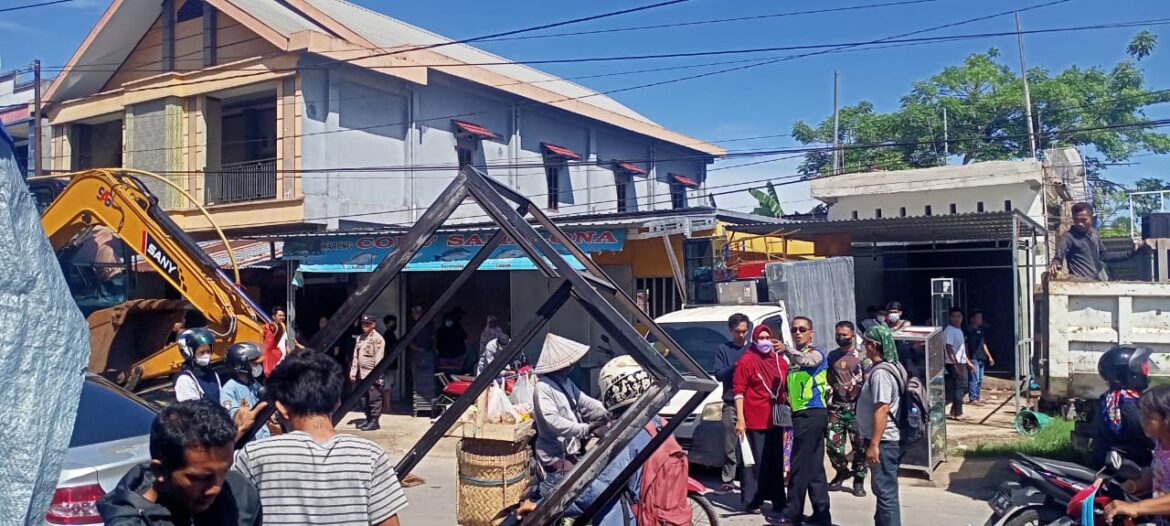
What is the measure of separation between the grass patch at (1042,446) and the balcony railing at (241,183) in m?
13.5

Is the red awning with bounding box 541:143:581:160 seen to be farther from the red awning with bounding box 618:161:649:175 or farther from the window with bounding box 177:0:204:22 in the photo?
the window with bounding box 177:0:204:22

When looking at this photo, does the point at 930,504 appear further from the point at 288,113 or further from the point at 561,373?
the point at 288,113

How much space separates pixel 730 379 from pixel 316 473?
586cm

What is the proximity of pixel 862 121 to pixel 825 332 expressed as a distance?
22.4 m

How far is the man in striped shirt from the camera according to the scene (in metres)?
2.95

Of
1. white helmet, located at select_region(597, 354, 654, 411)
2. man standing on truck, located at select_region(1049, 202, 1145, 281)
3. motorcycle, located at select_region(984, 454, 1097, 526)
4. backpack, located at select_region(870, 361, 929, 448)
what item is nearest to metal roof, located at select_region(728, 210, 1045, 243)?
Result: man standing on truck, located at select_region(1049, 202, 1145, 281)

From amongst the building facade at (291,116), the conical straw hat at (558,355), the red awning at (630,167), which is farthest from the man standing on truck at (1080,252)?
the red awning at (630,167)

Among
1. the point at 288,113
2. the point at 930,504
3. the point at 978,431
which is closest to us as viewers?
the point at 930,504

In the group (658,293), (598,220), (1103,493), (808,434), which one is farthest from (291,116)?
(1103,493)

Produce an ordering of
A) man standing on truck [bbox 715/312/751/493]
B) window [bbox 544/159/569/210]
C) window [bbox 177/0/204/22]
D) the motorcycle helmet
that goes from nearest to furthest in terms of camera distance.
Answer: the motorcycle helmet
man standing on truck [bbox 715/312/751/493]
window [bbox 177/0/204/22]
window [bbox 544/159/569/210]

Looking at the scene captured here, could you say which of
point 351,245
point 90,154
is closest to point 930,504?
point 351,245

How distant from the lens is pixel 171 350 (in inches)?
354

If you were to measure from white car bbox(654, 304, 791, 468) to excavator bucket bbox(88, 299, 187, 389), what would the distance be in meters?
5.49

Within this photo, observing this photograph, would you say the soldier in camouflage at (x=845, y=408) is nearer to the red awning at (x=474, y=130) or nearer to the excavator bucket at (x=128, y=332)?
the excavator bucket at (x=128, y=332)
